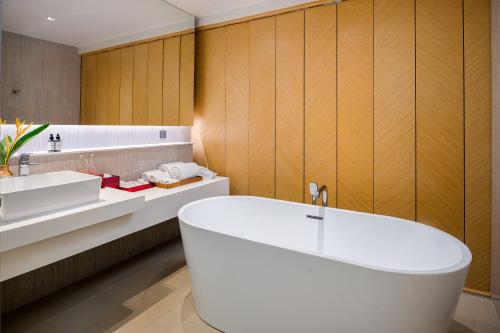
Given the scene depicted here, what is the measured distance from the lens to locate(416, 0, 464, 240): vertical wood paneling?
2.26 m

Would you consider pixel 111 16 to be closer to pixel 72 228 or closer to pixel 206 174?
pixel 206 174

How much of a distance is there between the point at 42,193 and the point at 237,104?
2.04m

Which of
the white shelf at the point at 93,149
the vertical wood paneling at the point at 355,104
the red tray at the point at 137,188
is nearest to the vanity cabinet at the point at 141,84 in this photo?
the white shelf at the point at 93,149

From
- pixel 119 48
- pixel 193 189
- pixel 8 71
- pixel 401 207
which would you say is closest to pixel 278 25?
pixel 119 48

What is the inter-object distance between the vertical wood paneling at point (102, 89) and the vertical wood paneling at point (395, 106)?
229cm

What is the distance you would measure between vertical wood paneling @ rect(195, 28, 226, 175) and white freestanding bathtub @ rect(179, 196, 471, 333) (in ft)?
3.47

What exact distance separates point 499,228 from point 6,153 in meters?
3.33

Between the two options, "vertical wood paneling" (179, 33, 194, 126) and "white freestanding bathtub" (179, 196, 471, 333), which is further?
"vertical wood paneling" (179, 33, 194, 126)

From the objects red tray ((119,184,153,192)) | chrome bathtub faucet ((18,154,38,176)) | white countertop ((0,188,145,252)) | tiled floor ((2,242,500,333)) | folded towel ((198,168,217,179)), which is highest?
chrome bathtub faucet ((18,154,38,176))

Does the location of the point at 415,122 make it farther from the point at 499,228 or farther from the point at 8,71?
the point at 8,71

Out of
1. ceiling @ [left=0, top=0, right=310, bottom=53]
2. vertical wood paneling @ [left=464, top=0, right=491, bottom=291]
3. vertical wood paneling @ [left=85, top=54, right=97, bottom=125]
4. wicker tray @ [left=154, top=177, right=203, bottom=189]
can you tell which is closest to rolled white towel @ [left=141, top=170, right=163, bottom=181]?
wicker tray @ [left=154, top=177, right=203, bottom=189]

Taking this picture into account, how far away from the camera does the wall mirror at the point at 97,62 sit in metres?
2.04

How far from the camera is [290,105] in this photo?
2.94 metres

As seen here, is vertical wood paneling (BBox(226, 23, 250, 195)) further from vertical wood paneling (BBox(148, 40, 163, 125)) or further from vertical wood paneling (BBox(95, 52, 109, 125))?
vertical wood paneling (BBox(95, 52, 109, 125))
